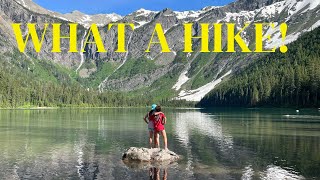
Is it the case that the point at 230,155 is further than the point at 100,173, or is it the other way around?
the point at 230,155

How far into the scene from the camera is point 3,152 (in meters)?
41.7

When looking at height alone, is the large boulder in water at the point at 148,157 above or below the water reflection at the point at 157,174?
above

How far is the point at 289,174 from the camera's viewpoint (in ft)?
99.5

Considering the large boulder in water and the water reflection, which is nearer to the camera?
the water reflection

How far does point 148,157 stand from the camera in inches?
1430

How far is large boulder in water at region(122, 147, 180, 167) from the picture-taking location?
3569 cm

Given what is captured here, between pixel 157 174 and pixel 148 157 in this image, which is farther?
pixel 148 157

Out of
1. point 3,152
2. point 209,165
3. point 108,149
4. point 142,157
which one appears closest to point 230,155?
point 209,165

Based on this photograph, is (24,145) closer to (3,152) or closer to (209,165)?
(3,152)

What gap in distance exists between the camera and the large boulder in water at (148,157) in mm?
35688

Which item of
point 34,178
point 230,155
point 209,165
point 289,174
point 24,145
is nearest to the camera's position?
point 34,178

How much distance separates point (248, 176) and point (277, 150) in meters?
16.6

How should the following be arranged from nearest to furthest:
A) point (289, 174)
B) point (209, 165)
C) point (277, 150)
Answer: point (289, 174), point (209, 165), point (277, 150)

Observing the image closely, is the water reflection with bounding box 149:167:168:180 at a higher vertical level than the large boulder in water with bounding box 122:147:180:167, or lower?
lower
